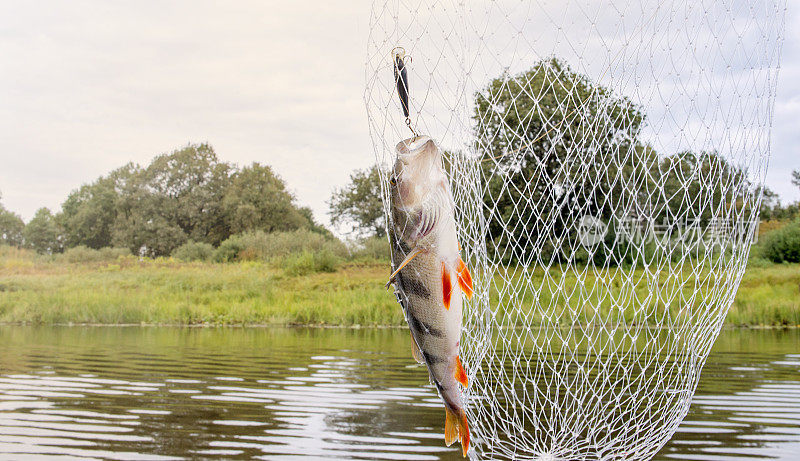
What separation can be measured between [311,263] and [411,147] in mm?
27741

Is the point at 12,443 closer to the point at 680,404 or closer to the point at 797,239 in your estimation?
the point at 680,404

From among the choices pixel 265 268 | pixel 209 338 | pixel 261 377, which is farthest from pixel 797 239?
pixel 261 377

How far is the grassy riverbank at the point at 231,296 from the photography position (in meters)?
23.1

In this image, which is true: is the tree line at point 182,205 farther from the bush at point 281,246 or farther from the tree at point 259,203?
the bush at point 281,246

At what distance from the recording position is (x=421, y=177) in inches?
114

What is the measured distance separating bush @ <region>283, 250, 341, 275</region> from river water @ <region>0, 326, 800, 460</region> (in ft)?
41.6

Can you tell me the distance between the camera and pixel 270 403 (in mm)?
10188

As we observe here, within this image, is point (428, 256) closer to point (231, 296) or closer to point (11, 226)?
point (231, 296)

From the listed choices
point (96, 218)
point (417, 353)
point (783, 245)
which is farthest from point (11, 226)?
point (417, 353)

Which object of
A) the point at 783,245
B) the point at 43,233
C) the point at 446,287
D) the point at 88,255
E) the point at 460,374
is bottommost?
the point at 460,374

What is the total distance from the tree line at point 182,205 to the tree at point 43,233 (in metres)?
4.60

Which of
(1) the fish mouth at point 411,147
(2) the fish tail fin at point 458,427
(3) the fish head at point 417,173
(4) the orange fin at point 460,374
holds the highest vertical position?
(1) the fish mouth at point 411,147

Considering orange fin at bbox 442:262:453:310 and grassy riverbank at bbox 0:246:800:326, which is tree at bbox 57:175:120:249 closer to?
grassy riverbank at bbox 0:246:800:326

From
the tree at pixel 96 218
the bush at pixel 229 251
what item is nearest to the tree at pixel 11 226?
the tree at pixel 96 218
